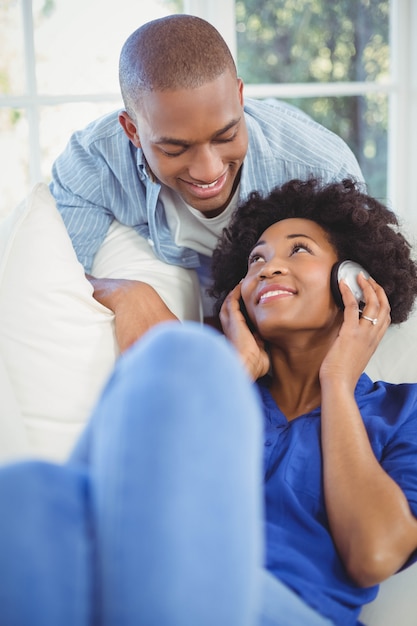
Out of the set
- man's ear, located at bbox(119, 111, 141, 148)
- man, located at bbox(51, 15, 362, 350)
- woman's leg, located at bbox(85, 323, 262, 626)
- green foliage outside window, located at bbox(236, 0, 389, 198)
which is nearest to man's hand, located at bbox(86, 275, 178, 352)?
man, located at bbox(51, 15, 362, 350)

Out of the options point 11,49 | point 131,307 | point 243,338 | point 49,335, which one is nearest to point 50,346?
point 49,335

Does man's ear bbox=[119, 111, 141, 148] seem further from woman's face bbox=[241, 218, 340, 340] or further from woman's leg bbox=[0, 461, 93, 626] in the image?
woman's leg bbox=[0, 461, 93, 626]

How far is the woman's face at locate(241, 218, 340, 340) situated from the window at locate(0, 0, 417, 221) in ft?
4.74

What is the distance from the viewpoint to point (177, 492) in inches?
31.3

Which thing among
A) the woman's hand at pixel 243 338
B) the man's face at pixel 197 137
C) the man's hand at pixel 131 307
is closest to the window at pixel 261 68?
the man's face at pixel 197 137

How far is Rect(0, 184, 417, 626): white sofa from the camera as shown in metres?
1.52

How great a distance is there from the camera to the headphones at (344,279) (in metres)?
1.53

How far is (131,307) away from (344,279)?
458mm

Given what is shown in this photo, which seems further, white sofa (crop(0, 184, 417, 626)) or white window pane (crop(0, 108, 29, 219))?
white window pane (crop(0, 108, 29, 219))

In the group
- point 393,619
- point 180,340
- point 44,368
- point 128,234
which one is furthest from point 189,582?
point 128,234

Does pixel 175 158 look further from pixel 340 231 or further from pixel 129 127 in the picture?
pixel 340 231

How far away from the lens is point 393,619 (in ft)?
4.34

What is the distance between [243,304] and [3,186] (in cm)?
145

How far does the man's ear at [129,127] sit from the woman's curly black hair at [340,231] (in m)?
0.30
